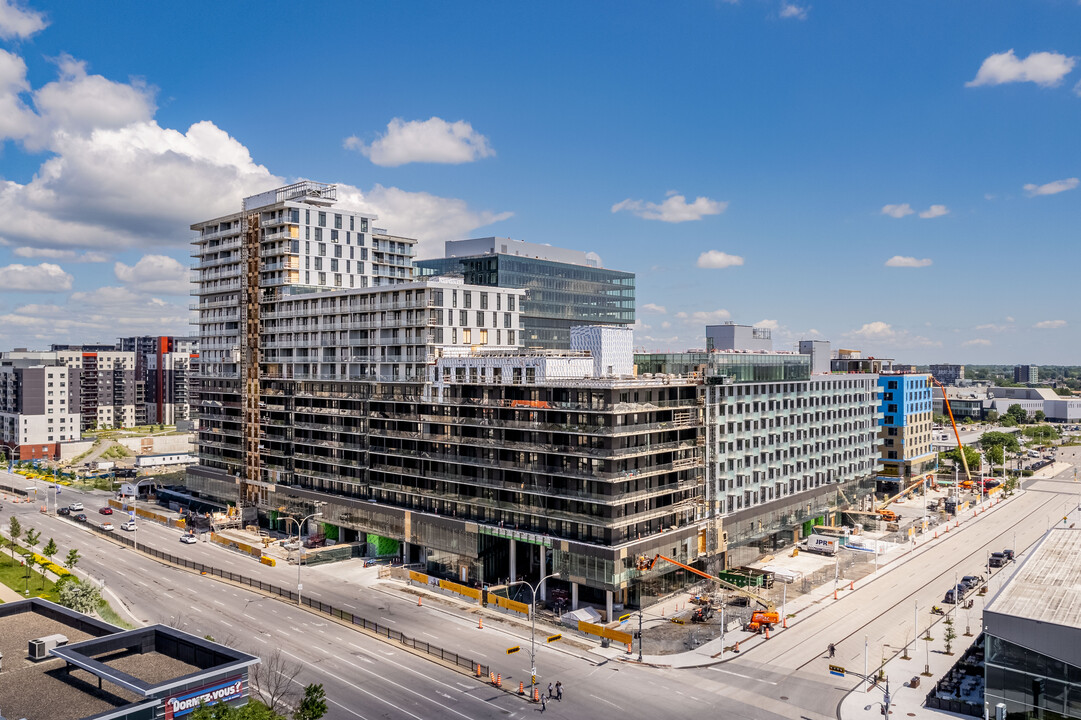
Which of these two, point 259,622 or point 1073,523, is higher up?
point 1073,523

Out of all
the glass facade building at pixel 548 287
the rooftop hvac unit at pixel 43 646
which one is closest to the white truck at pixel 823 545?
the glass facade building at pixel 548 287

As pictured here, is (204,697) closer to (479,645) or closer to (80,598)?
(479,645)

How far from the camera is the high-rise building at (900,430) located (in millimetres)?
165625

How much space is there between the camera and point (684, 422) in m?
94.1

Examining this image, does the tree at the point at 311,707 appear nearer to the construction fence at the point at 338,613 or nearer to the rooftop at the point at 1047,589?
the construction fence at the point at 338,613

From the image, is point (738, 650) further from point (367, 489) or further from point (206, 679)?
point (367, 489)

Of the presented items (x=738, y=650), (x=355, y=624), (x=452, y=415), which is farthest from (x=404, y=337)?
(x=738, y=650)

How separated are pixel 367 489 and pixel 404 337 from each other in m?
24.6

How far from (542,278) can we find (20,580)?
4224 inches

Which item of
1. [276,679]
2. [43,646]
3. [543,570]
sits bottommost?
[276,679]

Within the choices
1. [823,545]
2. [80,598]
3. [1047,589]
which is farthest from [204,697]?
[823,545]

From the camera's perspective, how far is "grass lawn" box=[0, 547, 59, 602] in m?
92.6

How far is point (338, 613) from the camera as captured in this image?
86.1 meters

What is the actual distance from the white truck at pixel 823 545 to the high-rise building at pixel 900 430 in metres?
56.3
